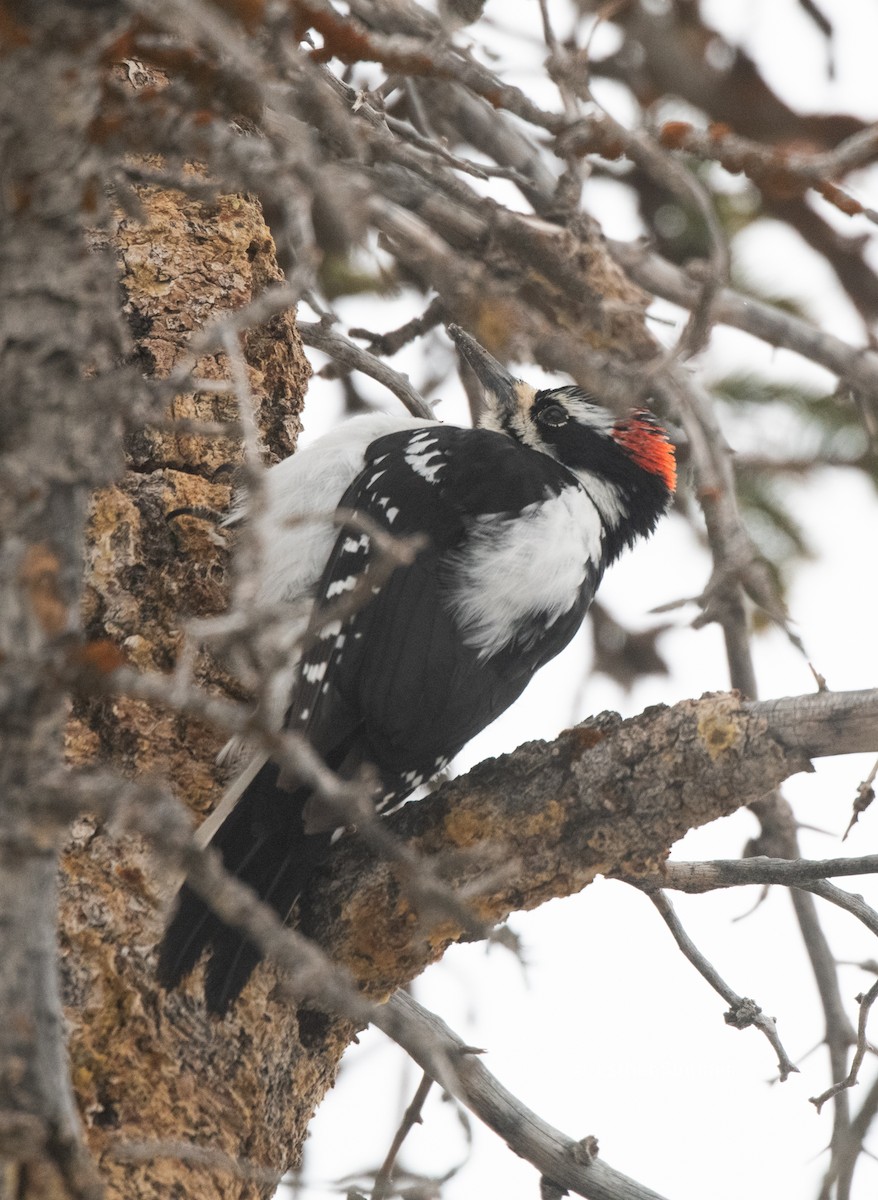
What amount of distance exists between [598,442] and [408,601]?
116 cm

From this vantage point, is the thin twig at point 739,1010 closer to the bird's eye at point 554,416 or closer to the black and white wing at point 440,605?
→ the black and white wing at point 440,605

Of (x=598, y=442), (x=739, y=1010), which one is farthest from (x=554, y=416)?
(x=739, y=1010)

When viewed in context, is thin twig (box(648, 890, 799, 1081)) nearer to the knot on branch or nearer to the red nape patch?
the knot on branch

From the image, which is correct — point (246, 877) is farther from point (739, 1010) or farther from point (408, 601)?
point (739, 1010)

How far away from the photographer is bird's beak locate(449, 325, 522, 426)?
373 centimetres

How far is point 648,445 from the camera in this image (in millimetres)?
3586

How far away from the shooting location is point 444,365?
158 inches

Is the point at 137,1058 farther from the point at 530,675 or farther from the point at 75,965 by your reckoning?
the point at 530,675

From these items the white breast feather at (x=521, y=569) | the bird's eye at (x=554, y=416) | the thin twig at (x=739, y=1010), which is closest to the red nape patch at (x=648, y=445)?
the bird's eye at (x=554, y=416)

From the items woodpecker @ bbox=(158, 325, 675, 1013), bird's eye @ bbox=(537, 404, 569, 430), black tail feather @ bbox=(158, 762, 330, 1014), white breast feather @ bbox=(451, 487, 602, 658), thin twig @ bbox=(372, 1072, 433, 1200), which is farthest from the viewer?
bird's eye @ bbox=(537, 404, 569, 430)

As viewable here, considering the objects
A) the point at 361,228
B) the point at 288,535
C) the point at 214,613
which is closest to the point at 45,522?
the point at 361,228

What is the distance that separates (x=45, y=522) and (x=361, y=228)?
416mm

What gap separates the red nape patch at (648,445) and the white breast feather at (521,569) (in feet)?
1.51

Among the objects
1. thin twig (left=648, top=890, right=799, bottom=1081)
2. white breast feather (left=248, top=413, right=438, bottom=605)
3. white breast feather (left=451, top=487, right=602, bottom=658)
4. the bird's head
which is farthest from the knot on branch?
the bird's head
